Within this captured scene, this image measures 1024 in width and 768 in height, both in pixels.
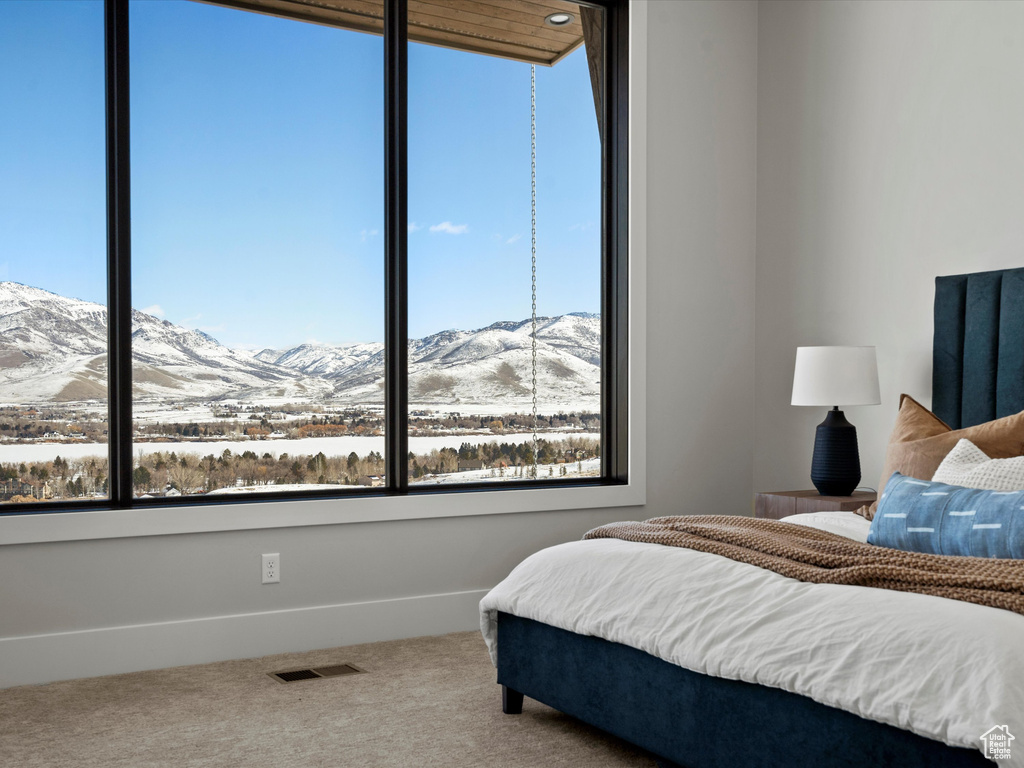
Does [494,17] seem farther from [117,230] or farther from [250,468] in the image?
[250,468]

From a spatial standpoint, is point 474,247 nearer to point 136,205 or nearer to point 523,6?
point 523,6

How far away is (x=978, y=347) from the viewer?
3.32 meters

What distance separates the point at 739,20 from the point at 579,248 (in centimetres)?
142

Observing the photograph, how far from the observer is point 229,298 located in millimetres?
3615

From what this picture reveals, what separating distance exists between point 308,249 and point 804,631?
2.60 m

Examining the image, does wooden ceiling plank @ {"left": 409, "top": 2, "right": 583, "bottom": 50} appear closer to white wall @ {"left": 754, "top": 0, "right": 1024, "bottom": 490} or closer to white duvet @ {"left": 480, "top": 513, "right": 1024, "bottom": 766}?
white wall @ {"left": 754, "top": 0, "right": 1024, "bottom": 490}

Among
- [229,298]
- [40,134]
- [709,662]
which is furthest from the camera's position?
[229,298]

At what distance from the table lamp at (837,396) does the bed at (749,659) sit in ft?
2.04

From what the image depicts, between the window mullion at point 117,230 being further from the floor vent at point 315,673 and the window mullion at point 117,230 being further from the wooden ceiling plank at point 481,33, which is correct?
the wooden ceiling plank at point 481,33

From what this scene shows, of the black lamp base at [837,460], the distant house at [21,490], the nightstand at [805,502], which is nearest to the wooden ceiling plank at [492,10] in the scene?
the black lamp base at [837,460]

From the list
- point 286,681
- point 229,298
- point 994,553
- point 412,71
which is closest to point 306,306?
point 229,298

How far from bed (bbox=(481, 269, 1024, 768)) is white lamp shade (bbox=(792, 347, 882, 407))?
26.9 inches

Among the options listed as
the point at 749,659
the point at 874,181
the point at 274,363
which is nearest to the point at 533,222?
the point at 274,363

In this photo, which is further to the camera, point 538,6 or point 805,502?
point 538,6
